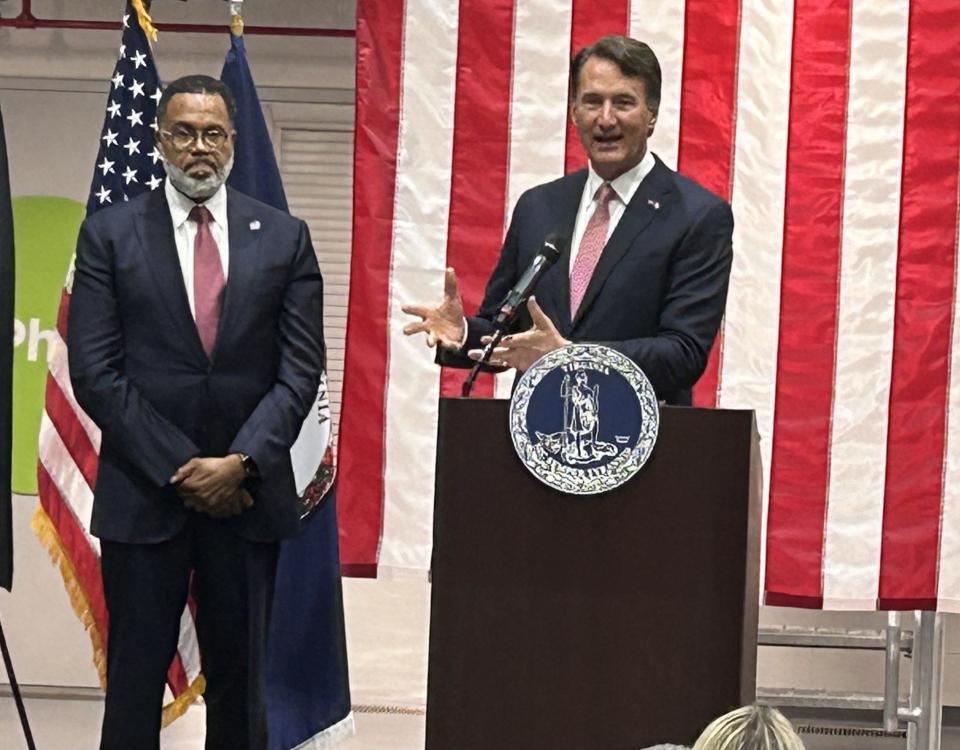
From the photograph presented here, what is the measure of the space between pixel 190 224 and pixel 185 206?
4cm

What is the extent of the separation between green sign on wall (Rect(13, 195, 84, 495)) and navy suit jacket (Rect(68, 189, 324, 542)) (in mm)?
2738

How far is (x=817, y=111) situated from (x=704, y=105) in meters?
0.32

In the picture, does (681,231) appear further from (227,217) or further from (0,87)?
(0,87)

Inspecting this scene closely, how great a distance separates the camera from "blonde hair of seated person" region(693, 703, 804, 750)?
1.47 m

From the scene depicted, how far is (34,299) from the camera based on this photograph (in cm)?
612

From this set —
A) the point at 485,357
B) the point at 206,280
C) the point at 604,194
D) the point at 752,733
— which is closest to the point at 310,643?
the point at 206,280

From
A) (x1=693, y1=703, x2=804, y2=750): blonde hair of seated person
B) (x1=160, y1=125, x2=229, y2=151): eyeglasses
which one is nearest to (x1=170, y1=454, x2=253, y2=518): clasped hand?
(x1=160, y1=125, x2=229, y2=151): eyeglasses

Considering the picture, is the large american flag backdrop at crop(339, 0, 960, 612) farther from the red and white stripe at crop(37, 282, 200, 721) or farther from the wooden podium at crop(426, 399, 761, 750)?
the wooden podium at crop(426, 399, 761, 750)

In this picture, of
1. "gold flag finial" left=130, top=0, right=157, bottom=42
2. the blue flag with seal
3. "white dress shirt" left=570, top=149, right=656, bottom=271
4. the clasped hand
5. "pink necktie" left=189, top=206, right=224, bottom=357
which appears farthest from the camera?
"gold flag finial" left=130, top=0, right=157, bottom=42

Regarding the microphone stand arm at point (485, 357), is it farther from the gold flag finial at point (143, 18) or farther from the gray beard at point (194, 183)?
the gold flag finial at point (143, 18)

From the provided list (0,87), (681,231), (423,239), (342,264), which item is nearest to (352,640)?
(342,264)

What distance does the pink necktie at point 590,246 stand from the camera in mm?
2980

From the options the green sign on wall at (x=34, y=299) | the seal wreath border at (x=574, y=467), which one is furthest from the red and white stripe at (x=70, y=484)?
the seal wreath border at (x=574, y=467)

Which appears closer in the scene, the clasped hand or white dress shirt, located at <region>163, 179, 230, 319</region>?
the clasped hand
